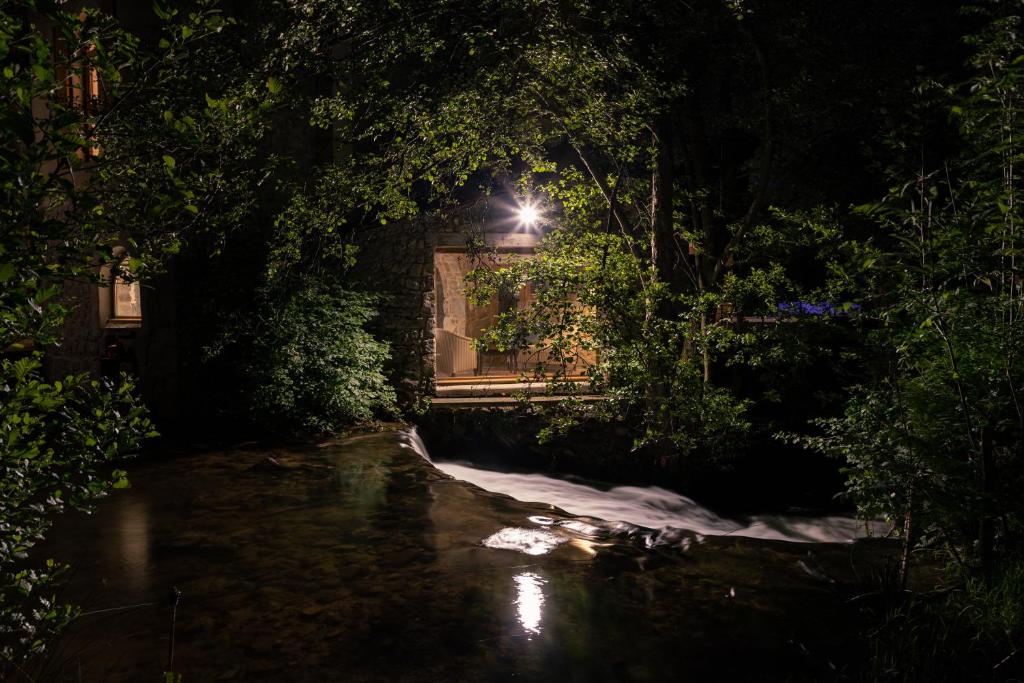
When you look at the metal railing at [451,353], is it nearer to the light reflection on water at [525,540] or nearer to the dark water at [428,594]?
the dark water at [428,594]

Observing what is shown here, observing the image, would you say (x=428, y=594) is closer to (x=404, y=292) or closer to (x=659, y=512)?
(x=659, y=512)

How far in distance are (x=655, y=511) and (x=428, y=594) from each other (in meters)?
5.12

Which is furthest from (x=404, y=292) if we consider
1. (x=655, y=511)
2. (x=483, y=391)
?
(x=655, y=511)

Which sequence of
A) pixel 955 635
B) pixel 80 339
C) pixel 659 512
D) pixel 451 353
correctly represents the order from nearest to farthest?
pixel 955 635 → pixel 659 512 → pixel 80 339 → pixel 451 353

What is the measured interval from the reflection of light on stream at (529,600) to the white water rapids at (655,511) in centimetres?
328

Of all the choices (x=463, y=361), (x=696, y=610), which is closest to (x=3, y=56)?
(x=696, y=610)

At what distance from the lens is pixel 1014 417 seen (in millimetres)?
4719

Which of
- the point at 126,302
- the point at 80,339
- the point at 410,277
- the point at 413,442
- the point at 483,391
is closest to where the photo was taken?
the point at 413,442

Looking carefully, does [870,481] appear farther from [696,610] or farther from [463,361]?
[463,361]

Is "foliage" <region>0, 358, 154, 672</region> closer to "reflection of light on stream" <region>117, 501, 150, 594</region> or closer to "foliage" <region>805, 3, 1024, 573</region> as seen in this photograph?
"reflection of light on stream" <region>117, 501, 150, 594</region>

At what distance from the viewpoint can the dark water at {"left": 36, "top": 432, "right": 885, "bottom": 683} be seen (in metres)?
3.90

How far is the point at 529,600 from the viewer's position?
4770 millimetres

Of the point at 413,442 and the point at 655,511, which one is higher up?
the point at 413,442

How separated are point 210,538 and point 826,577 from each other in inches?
192
